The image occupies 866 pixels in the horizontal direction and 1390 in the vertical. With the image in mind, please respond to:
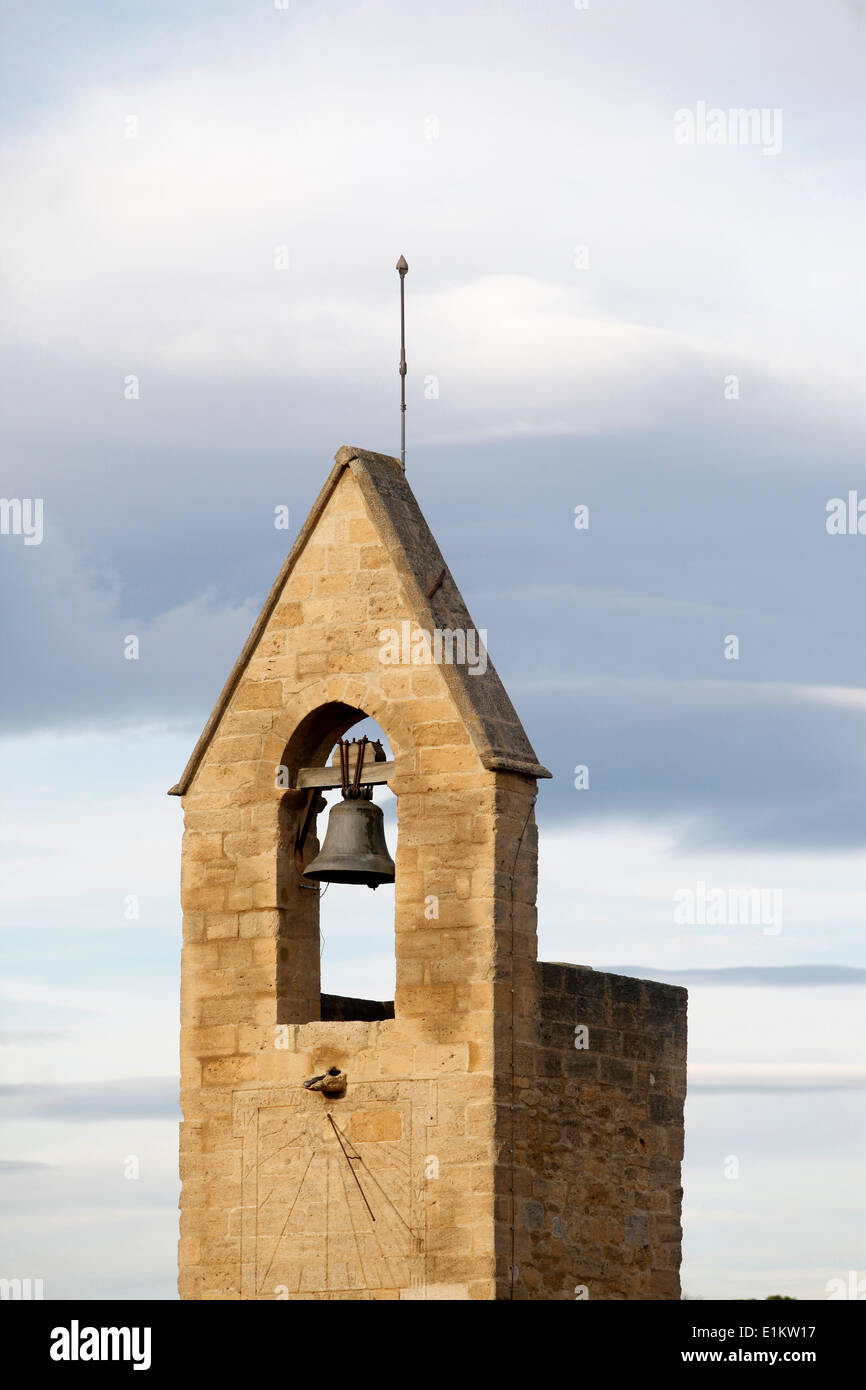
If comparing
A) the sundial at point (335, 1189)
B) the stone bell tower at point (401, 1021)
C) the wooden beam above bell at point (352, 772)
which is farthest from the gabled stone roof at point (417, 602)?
the sundial at point (335, 1189)

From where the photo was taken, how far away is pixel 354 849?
23.0 metres

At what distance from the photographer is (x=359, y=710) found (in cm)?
2319

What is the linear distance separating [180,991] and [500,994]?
2.52m

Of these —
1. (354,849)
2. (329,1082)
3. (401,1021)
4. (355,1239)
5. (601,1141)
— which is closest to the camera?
(355,1239)

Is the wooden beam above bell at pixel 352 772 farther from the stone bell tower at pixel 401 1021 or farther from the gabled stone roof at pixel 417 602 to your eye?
the gabled stone roof at pixel 417 602

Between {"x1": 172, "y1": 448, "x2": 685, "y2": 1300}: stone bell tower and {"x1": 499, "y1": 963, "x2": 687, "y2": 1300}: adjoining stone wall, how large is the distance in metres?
0.02

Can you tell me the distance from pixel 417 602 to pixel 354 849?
1687 mm

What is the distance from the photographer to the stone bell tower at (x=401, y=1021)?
2202cm

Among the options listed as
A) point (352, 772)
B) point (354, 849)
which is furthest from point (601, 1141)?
point (352, 772)

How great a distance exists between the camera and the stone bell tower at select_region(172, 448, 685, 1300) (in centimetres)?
2202

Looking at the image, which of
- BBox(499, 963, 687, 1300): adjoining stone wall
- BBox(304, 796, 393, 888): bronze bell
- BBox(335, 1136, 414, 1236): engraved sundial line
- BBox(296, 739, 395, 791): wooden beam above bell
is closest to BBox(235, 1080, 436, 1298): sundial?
BBox(335, 1136, 414, 1236): engraved sundial line

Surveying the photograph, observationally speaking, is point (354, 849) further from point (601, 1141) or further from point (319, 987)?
point (601, 1141)
